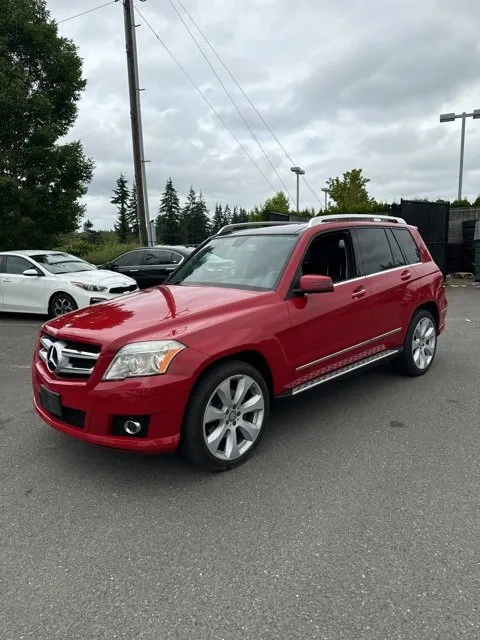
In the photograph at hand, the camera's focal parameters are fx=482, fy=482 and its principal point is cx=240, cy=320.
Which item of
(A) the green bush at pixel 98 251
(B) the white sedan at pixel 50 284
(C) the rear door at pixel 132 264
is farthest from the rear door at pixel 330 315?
(A) the green bush at pixel 98 251

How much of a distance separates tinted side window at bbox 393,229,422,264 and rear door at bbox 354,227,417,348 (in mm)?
115

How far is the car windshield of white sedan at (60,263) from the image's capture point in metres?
9.80

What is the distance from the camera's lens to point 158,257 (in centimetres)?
1284

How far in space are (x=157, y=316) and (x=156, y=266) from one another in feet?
31.9

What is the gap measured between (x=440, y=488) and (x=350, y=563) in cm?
97

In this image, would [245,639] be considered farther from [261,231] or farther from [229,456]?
[261,231]

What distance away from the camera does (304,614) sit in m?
2.04

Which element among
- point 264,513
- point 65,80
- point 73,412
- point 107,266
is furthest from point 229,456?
point 65,80

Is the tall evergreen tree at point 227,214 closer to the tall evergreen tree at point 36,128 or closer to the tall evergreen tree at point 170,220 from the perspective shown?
the tall evergreen tree at point 170,220

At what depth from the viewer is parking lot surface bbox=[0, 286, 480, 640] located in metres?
2.03

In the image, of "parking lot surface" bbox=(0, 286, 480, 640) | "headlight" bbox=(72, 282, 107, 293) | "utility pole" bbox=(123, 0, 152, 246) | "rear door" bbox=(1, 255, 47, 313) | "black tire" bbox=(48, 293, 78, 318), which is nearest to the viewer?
"parking lot surface" bbox=(0, 286, 480, 640)

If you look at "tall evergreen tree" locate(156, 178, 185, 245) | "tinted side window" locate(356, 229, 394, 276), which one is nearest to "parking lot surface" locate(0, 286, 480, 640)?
"tinted side window" locate(356, 229, 394, 276)

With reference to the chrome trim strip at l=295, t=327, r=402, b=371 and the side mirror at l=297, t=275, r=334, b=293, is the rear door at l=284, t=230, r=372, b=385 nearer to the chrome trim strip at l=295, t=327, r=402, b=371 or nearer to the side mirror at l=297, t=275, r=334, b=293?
the chrome trim strip at l=295, t=327, r=402, b=371

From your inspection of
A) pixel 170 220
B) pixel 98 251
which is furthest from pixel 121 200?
pixel 98 251
